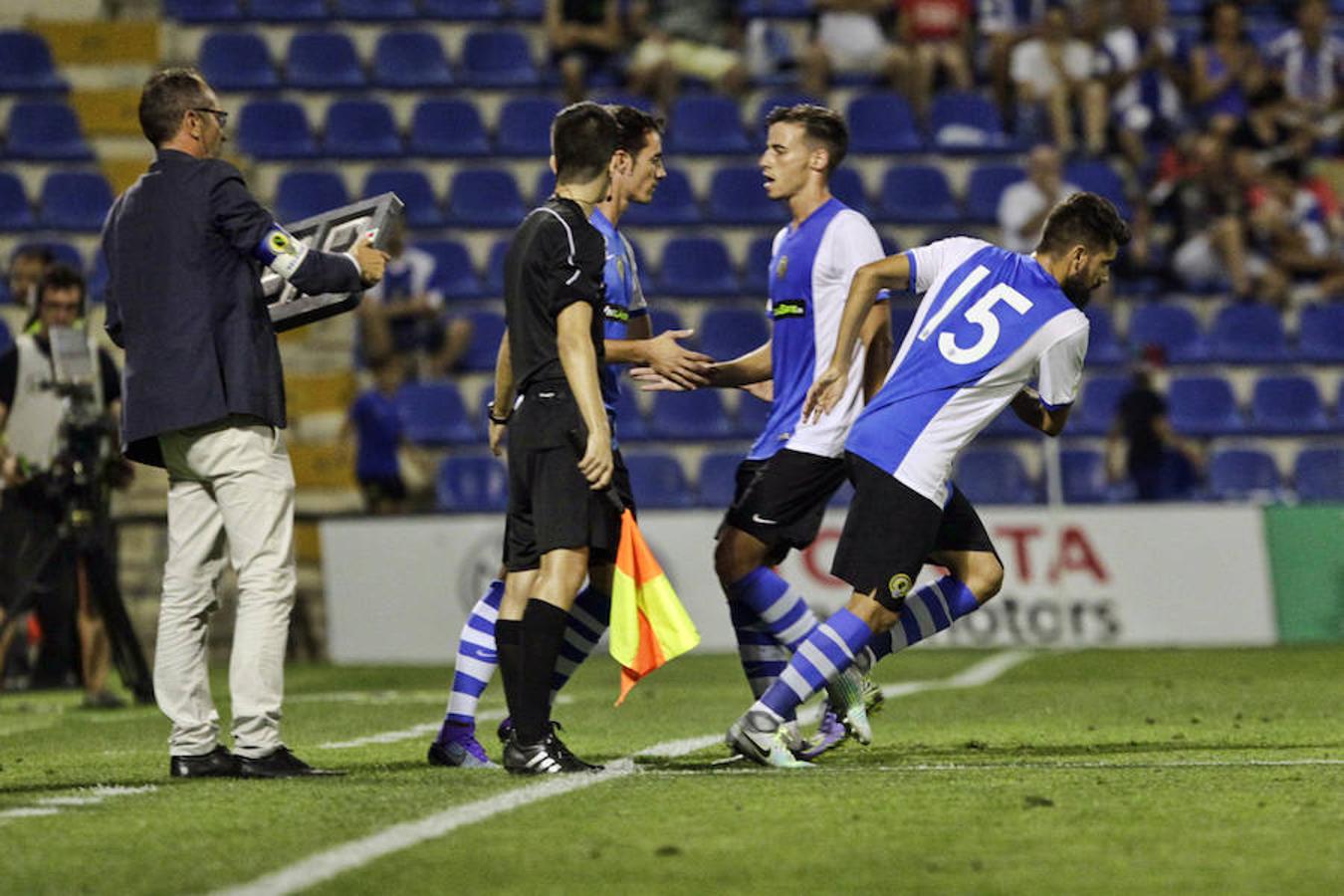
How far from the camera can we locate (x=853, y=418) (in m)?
7.80

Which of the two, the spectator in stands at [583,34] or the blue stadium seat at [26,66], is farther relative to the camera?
the blue stadium seat at [26,66]

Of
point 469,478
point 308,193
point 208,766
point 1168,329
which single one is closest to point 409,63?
point 308,193

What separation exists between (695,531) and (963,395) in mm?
7830

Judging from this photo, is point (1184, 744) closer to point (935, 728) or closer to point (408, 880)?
point (935, 728)

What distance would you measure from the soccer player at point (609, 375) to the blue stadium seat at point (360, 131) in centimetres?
1100

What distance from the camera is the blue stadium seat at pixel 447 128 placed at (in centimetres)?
1856

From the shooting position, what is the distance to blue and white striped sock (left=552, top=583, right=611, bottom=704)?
7324 mm

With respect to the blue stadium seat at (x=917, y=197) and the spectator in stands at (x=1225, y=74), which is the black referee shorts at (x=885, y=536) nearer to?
the blue stadium seat at (x=917, y=197)

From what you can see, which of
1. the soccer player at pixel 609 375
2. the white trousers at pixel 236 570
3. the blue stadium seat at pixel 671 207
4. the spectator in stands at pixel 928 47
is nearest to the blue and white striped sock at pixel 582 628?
the soccer player at pixel 609 375

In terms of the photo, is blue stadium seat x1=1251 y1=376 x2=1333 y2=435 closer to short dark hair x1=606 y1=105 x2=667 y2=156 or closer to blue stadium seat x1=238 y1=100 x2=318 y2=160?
blue stadium seat x1=238 y1=100 x2=318 y2=160

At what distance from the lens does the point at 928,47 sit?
63.0 feet

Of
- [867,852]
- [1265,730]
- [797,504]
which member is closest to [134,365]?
[797,504]

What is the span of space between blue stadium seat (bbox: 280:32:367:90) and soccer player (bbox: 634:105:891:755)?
11543mm

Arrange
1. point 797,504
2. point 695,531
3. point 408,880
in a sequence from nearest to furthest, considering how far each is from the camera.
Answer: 1. point 408,880
2. point 797,504
3. point 695,531
